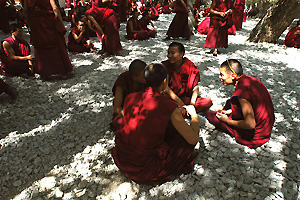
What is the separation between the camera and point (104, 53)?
5.62 meters

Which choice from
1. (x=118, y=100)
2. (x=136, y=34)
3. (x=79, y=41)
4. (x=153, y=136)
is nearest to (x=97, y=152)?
(x=118, y=100)

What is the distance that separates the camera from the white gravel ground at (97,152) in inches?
73.5

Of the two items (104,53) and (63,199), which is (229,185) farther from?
(104,53)

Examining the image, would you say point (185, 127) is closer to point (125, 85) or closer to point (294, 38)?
point (125, 85)

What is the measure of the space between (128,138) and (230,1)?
16.4 ft

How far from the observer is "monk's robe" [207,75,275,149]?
6.93 ft

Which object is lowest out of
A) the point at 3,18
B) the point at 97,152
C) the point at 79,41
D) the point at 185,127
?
the point at 97,152

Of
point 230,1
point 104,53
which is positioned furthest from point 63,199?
point 230,1

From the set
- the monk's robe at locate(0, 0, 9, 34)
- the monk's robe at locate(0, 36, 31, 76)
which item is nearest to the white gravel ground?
the monk's robe at locate(0, 36, 31, 76)

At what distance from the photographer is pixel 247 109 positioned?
2.10 metres

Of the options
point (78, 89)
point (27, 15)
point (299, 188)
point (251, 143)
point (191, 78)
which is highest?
point (27, 15)

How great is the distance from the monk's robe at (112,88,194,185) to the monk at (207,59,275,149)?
0.76 meters

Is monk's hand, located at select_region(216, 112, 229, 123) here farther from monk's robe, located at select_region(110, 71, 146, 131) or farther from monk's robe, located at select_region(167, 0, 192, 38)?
monk's robe, located at select_region(167, 0, 192, 38)

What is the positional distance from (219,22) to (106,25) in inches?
119
